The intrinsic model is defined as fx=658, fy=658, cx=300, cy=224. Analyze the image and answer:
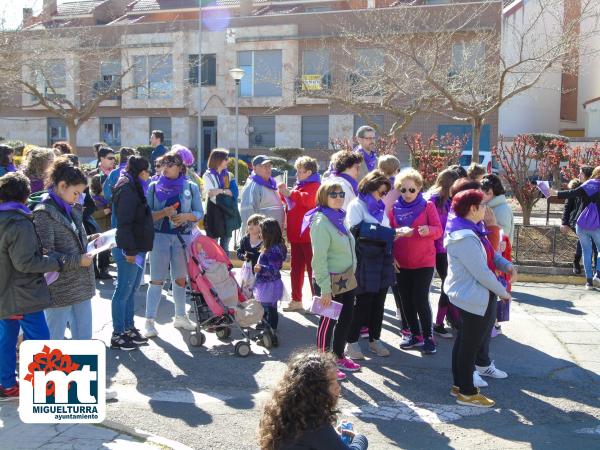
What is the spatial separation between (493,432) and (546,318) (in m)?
3.66

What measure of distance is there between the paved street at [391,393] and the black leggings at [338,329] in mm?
350

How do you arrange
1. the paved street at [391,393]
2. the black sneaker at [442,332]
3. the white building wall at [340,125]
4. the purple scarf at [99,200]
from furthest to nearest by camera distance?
the white building wall at [340,125] → the purple scarf at [99,200] → the black sneaker at [442,332] → the paved street at [391,393]

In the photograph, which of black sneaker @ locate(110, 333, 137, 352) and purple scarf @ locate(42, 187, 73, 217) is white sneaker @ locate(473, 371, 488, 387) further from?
purple scarf @ locate(42, 187, 73, 217)

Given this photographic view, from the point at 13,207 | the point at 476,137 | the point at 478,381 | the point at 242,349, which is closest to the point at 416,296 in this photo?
the point at 478,381

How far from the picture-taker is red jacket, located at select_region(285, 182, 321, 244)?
7.93 m

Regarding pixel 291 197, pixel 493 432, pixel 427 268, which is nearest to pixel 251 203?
pixel 291 197

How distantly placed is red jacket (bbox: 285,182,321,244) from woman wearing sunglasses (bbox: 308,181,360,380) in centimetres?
195

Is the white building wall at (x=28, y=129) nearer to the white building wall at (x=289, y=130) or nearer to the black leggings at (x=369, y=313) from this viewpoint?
the white building wall at (x=289, y=130)

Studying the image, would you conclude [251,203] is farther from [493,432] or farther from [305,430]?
[305,430]

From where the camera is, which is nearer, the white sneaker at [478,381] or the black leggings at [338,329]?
the white sneaker at [478,381]

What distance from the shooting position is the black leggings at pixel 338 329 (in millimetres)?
5887

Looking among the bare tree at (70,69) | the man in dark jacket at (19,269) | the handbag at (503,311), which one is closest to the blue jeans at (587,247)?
the handbag at (503,311)

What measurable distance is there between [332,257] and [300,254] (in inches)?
89.3

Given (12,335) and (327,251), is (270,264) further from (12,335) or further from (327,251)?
(12,335)
